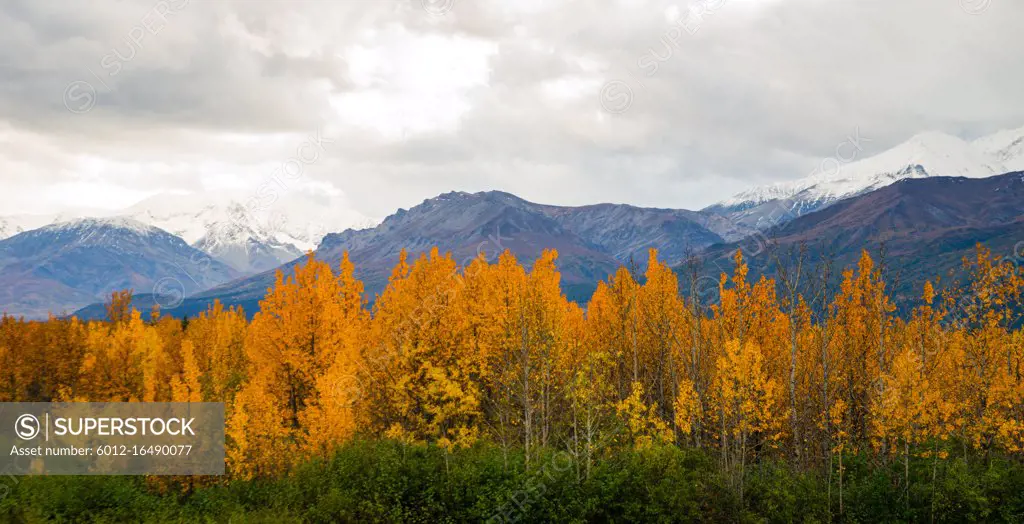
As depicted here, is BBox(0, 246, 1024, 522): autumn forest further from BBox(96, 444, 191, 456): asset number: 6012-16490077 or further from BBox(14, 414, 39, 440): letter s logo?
BBox(14, 414, 39, 440): letter s logo

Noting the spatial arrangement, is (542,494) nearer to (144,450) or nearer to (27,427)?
(144,450)

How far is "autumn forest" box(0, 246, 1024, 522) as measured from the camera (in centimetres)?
2728

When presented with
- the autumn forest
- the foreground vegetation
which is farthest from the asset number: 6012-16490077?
the autumn forest

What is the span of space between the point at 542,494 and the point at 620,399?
856 cm

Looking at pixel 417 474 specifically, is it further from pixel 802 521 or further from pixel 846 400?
pixel 846 400

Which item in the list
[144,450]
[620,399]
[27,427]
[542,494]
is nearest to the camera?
[542,494]

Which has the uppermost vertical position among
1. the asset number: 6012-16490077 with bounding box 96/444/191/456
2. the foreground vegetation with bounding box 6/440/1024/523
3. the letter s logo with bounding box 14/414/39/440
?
the asset number: 6012-16490077 with bounding box 96/444/191/456

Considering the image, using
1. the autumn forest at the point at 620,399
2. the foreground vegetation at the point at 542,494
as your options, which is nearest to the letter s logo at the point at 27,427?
the autumn forest at the point at 620,399

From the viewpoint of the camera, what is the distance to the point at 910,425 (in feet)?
86.4

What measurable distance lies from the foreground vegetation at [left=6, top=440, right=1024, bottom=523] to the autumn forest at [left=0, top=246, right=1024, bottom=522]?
0.48ft

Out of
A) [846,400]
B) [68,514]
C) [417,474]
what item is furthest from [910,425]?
[68,514]

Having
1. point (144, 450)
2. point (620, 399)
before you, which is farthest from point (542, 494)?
point (144, 450)

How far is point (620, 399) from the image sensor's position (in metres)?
34.5

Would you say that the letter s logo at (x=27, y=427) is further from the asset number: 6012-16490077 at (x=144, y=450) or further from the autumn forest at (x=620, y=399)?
the asset number: 6012-16490077 at (x=144, y=450)
